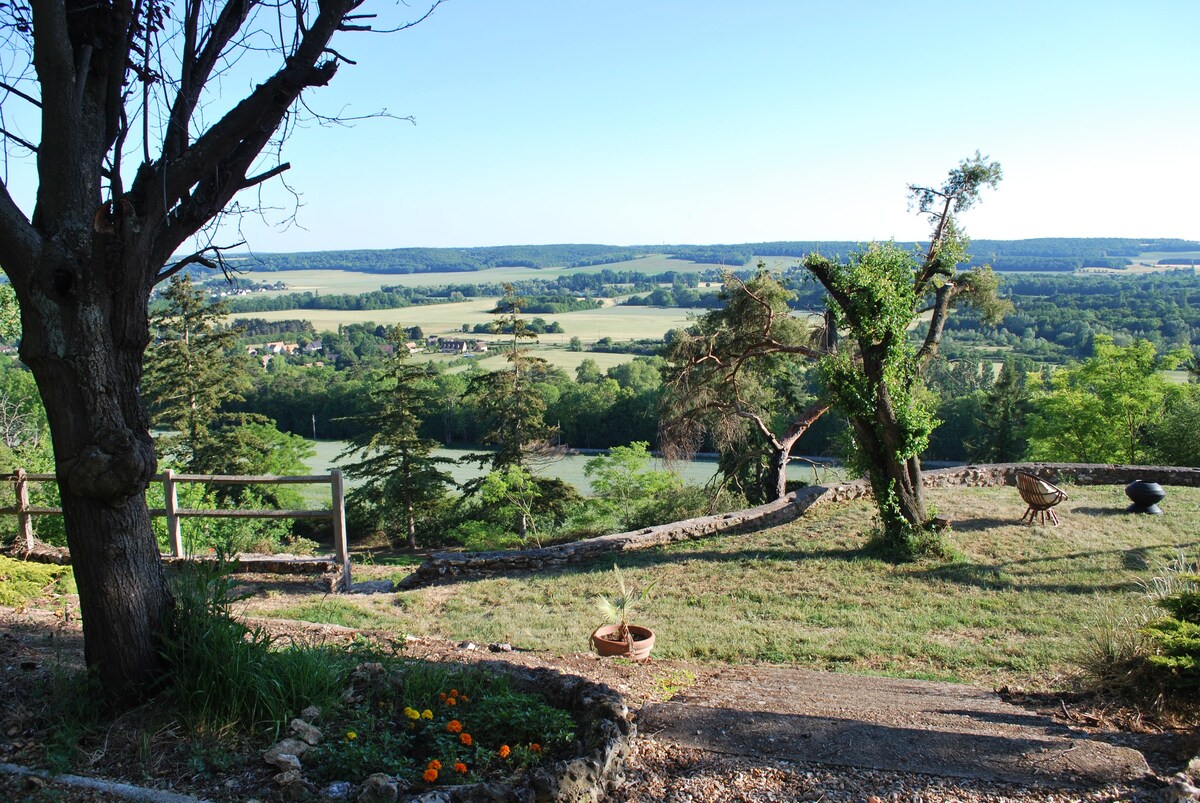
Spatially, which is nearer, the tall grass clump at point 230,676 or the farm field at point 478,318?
the tall grass clump at point 230,676

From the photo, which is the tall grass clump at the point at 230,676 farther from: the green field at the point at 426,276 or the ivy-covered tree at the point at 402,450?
the green field at the point at 426,276

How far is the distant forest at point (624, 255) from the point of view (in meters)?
79.6

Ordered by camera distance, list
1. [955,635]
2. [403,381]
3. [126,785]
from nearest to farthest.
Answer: [126,785], [955,635], [403,381]

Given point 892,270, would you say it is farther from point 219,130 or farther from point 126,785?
point 126,785

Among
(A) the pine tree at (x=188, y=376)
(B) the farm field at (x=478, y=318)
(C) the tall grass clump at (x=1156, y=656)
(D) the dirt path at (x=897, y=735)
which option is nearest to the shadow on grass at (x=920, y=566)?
(C) the tall grass clump at (x=1156, y=656)

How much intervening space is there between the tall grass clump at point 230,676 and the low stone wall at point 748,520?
5.93 m

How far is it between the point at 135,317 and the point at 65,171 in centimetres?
71

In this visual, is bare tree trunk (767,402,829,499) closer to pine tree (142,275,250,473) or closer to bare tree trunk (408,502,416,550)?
bare tree trunk (408,502,416,550)

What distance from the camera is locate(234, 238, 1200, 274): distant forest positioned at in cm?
7956

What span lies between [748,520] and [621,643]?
684 centimetres

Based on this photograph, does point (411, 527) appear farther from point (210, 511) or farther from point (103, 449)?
point (103, 449)

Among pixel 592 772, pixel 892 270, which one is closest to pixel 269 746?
pixel 592 772

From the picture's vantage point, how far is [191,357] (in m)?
29.4

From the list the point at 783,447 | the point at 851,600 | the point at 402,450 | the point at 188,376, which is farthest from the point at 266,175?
the point at 188,376
